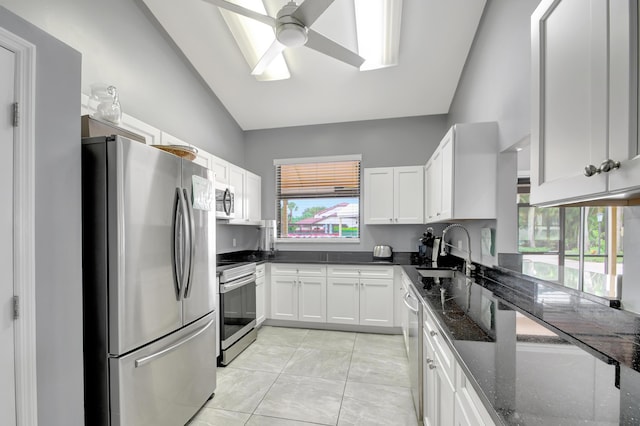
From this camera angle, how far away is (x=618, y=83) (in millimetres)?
743

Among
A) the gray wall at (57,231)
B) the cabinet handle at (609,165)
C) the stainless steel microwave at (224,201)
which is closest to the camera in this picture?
the cabinet handle at (609,165)

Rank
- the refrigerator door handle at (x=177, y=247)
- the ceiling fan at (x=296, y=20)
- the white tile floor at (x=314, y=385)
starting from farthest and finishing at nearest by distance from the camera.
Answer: the white tile floor at (x=314, y=385) < the refrigerator door handle at (x=177, y=247) < the ceiling fan at (x=296, y=20)

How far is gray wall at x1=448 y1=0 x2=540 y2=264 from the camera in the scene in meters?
1.83

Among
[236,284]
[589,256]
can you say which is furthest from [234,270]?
[589,256]

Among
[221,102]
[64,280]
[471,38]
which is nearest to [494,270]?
[471,38]

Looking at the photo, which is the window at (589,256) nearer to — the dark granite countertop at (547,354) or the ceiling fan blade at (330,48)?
the dark granite countertop at (547,354)

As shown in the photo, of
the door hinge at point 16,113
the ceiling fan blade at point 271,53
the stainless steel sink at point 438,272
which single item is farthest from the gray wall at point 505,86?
the door hinge at point 16,113

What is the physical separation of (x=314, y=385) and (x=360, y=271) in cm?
146

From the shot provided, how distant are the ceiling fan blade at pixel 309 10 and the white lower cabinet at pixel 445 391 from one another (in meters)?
1.80

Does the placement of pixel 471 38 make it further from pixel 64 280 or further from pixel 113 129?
pixel 64 280

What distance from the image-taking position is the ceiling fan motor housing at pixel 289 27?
1630mm

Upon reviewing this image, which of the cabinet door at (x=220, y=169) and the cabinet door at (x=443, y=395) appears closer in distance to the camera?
the cabinet door at (x=443, y=395)

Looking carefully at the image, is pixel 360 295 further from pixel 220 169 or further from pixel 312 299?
pixel 220 169

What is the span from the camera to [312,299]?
3.67 m
